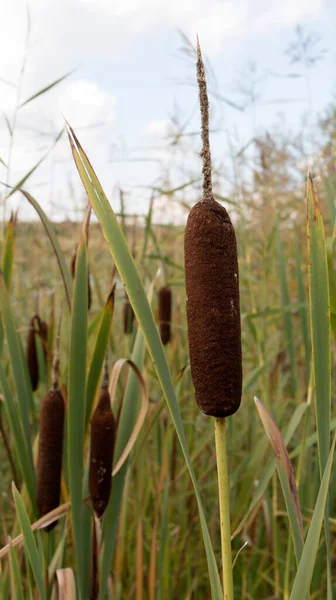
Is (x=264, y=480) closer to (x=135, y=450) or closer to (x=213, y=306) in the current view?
(x=135, y=450)

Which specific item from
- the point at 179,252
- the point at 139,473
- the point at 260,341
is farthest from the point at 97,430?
the point at 179,252

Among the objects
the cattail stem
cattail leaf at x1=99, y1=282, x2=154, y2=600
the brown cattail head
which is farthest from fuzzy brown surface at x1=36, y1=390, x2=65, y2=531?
the brown cattail head

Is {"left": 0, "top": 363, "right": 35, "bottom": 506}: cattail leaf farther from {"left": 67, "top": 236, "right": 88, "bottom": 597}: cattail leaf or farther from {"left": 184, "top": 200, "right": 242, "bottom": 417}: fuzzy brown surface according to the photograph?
{"left": 184, "top": 200, "right": 242, "bottom": 417}: fuzzy brown surface

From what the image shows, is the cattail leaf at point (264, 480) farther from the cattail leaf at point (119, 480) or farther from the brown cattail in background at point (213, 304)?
the brown cattail in background at point (213, 304)

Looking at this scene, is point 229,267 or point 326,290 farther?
point 326,290

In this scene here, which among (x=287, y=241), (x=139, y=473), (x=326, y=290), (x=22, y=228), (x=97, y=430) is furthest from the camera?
(x=22, y=228)

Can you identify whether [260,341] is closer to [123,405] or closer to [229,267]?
[123,405]
